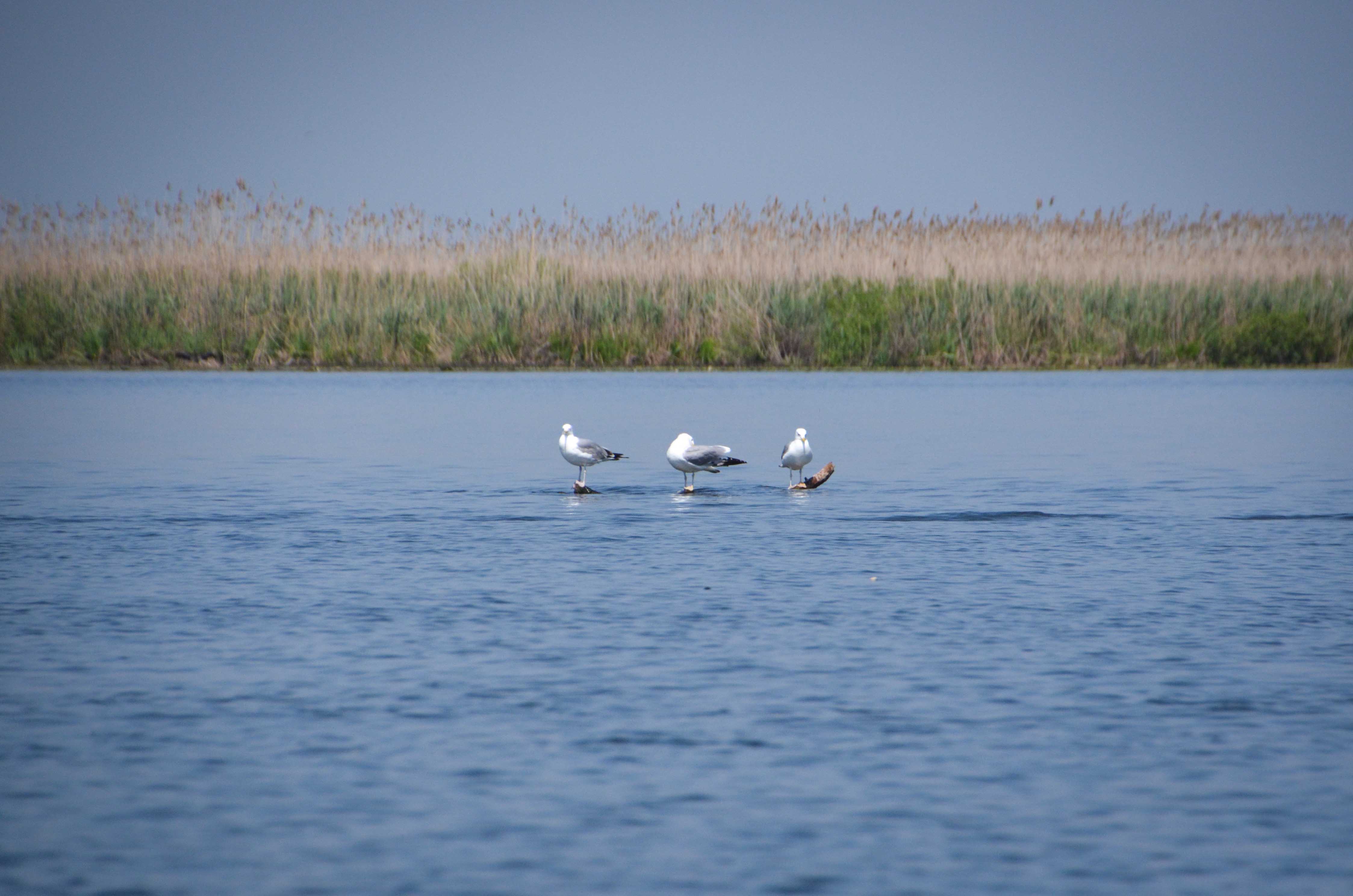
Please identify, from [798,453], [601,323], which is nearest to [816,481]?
[798,453]

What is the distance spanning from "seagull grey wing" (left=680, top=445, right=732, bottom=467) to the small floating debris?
1.84ft

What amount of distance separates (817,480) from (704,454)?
0.77 m

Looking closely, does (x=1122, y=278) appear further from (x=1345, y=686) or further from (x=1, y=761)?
(x=1, y=761)

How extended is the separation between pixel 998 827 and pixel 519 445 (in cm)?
993

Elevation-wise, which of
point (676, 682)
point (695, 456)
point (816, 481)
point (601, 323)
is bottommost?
point (676, 682)

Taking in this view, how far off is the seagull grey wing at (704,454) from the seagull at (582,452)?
43cm

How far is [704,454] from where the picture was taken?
10.5 meters

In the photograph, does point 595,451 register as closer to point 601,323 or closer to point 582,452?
point 582,452

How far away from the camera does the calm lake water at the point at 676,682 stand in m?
3.83

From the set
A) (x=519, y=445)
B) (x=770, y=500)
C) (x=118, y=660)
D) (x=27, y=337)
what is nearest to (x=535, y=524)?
(x=770, y=500)

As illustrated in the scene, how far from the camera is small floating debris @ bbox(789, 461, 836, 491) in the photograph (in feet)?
35.1

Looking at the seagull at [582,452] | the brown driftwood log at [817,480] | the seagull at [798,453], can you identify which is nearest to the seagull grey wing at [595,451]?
the seagull at [582,452]

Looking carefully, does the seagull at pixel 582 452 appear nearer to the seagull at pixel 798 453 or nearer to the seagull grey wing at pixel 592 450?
the seagull grey wing at pixel 592 450

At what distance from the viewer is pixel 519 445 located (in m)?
13.7
